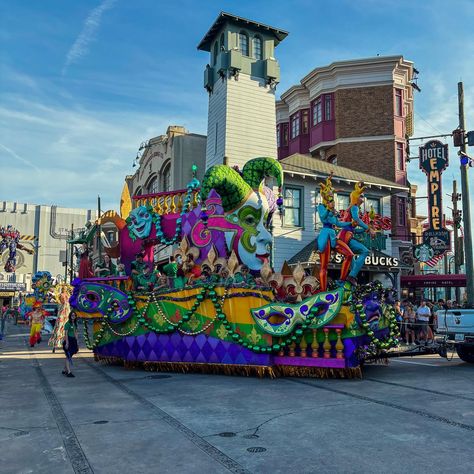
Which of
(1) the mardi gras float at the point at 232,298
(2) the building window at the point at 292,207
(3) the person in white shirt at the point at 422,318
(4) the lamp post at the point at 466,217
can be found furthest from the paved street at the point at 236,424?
(2) the building window at the point at 292,207

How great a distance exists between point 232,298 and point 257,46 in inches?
709

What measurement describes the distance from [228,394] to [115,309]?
5.05m

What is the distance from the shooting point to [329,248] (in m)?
11.5

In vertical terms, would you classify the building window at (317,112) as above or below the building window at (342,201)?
above

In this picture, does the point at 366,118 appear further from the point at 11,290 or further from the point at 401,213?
the point at 11,290

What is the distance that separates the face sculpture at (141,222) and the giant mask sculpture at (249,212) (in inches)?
86.7

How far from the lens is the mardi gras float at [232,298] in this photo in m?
10.5

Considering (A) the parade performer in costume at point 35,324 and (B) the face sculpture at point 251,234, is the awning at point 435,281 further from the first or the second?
(A) the parade performer in costume at point 35,324

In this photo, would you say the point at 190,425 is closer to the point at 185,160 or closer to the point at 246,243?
the point at 246,243

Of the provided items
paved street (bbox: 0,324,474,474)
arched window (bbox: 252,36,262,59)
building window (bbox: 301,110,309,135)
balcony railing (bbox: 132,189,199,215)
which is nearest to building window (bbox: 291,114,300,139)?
building window (bbox: 301,110,309,135)

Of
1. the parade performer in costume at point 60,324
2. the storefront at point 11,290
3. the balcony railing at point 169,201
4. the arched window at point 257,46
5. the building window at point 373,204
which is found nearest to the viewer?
the balcony railing at point 169,201

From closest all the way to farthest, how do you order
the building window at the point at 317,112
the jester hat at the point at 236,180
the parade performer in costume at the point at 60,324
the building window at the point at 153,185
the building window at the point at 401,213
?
the jester hat at the point at 236,180 < the parade performer in costume at the point at 60,324 < the building window at the point at 401,213 < the building window at the point at 317,112 < the building window at the point at 153,185

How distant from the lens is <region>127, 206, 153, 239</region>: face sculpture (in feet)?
45.4

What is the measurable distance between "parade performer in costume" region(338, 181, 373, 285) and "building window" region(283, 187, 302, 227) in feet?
36.0
